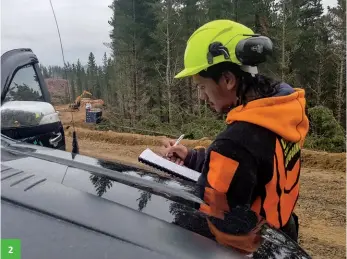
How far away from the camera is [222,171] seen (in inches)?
62.5

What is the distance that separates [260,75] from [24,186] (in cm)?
125

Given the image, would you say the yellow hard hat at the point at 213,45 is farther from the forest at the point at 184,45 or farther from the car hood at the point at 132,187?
the forest at the point at 184,45

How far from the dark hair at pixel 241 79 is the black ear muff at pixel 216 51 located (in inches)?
2.1

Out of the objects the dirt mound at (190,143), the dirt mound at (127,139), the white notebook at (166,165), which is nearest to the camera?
the white notebook at (166,165)

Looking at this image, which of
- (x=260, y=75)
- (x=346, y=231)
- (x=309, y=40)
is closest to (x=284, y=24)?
(x=309, y=40)

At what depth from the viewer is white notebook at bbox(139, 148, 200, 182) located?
79.2 inches

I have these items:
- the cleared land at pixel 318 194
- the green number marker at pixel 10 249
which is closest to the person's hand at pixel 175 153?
the cleared land at pixel 318 194

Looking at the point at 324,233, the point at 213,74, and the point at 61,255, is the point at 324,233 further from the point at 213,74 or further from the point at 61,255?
the point at 61,255

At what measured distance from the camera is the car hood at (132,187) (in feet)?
4.08

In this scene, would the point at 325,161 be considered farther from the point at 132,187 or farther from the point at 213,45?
the point at 132,187

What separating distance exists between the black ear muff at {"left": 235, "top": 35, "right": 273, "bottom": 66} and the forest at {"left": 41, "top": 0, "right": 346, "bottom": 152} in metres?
19.2

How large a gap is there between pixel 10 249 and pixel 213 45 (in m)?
1.22

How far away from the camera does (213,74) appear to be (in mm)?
1857

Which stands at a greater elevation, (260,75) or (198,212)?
(260,75)
